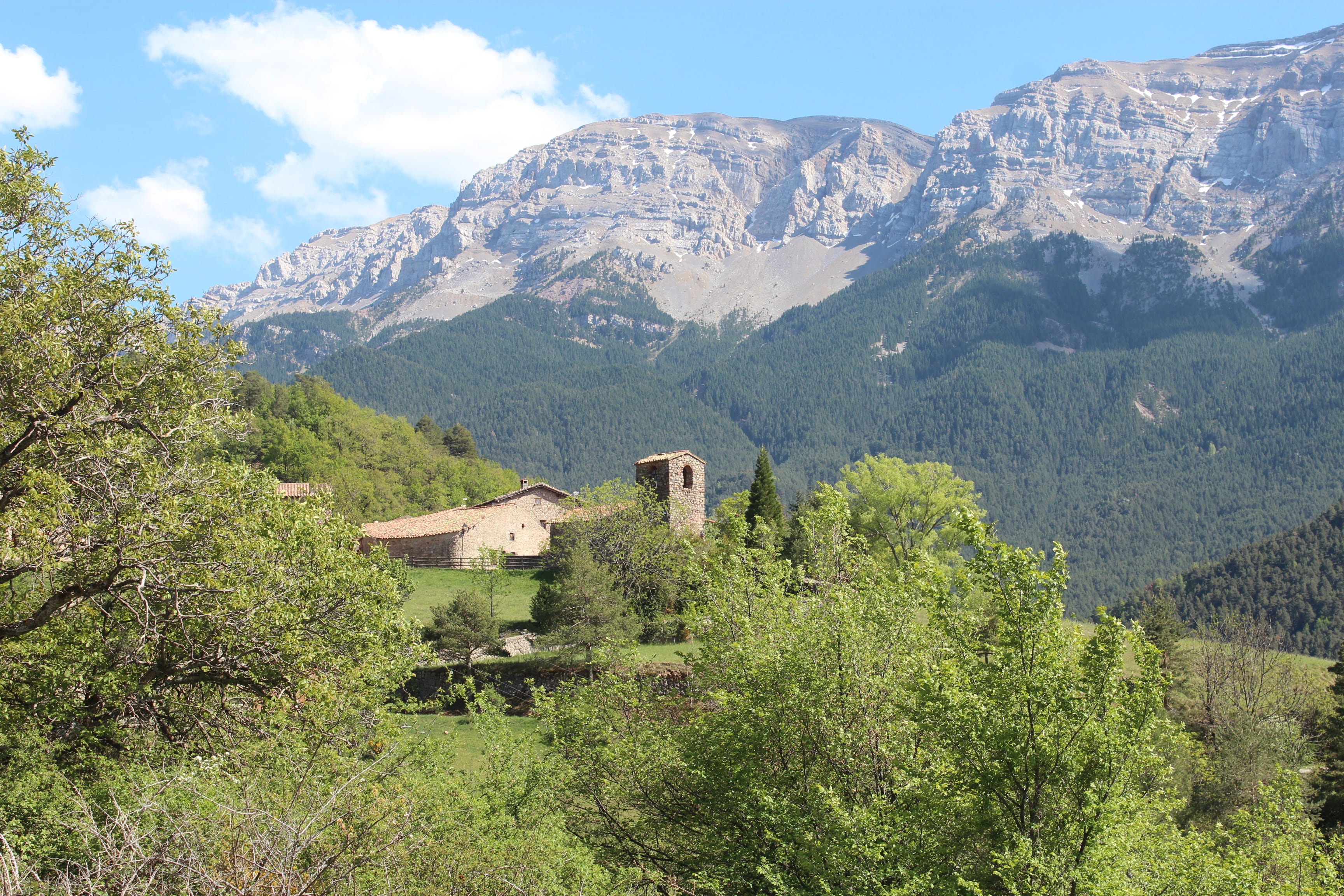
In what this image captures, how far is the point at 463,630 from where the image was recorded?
33.0 m

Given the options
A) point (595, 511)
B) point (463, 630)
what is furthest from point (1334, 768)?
point (595, 511)

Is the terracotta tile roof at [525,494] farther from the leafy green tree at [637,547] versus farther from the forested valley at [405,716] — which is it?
the forested valley at [405,716]

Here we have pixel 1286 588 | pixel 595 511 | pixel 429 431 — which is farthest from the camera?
pixel 1286 588

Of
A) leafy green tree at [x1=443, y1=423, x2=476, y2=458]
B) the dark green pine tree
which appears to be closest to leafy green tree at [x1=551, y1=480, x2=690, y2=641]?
leafy green tree at [x1=443, y1=423, x2=476, y2=458]

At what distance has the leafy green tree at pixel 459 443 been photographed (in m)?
101

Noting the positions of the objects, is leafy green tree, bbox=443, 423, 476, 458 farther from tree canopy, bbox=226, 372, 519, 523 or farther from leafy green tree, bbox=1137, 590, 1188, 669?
leafy green tree, bbox=1137, 590, 1188, 669

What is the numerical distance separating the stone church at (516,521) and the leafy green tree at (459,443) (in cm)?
3953

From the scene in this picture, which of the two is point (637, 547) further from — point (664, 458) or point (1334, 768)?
point (1334, 768)

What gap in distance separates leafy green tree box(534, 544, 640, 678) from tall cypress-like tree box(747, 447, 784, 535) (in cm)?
1464

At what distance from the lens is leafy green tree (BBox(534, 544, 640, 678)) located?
108 feet

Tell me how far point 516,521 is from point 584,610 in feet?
83.4

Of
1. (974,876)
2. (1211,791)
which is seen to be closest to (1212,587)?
(1211,791)

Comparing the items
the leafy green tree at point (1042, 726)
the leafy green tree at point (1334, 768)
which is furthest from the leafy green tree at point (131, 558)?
the leafy green tree at point (1334, 768)

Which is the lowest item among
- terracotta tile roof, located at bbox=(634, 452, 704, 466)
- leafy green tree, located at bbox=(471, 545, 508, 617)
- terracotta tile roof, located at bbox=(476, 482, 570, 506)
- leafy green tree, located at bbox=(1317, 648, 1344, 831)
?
leafy green tree, located at bbox=(1317, 648, 1344, 831)
